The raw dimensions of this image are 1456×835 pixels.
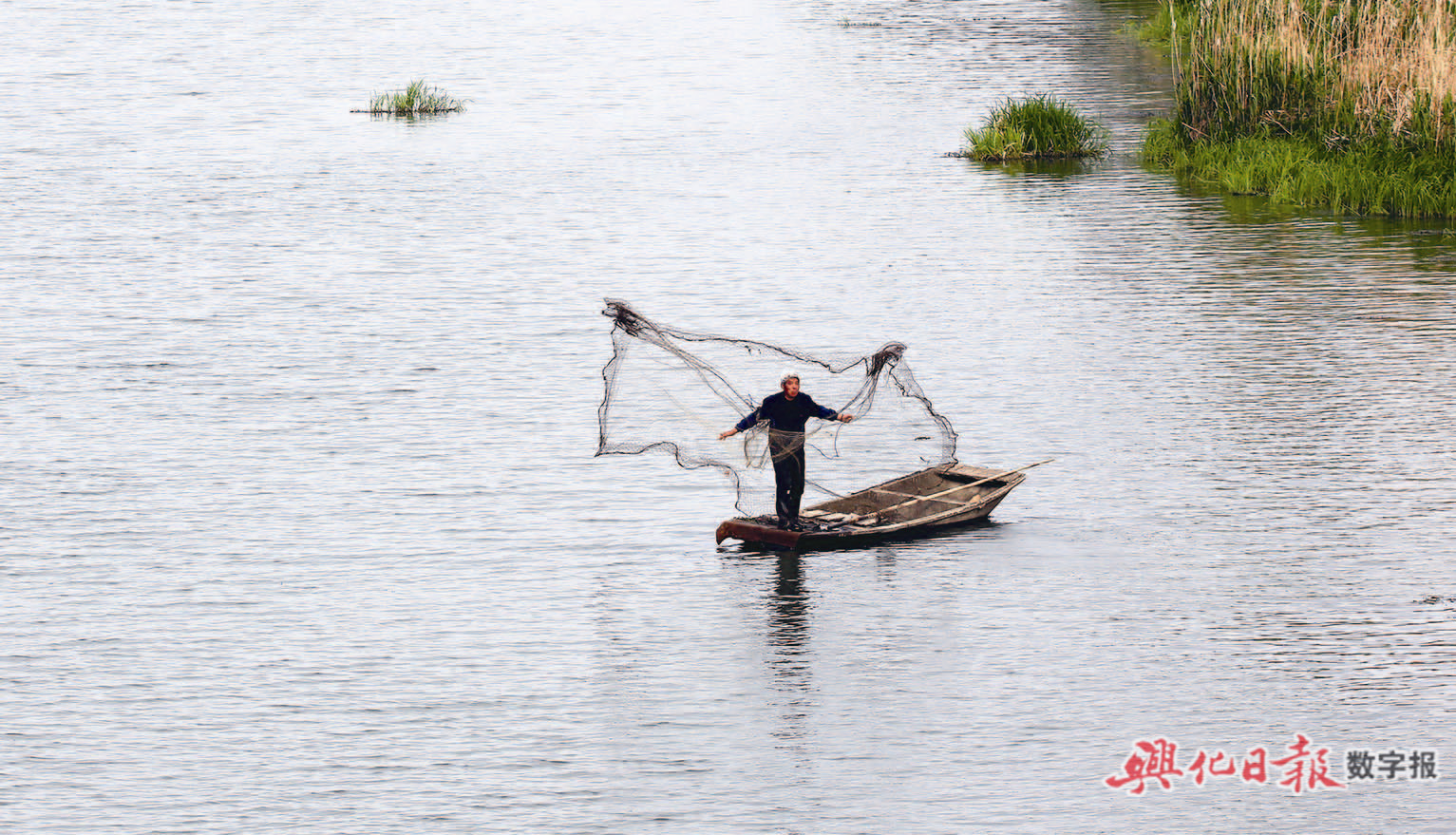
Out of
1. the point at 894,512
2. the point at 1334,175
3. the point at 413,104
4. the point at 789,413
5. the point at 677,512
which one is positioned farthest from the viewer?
the point at 413,104

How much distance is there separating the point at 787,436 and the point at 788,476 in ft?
1.27

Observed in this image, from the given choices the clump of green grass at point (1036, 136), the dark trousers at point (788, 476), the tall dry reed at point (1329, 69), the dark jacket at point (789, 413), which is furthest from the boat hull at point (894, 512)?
the clump of green grass at point (1036, 136)

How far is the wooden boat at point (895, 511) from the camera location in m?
21.0

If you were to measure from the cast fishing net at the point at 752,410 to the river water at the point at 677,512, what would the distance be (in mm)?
625

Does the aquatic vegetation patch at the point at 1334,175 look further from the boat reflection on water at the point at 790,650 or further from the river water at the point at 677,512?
the boat reflection on water at the point at 790,650

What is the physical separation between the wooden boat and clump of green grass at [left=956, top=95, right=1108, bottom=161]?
27.1 meters

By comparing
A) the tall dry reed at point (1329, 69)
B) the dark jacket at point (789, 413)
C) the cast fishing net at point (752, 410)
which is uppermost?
the tall dry reed at point (1329, 69)

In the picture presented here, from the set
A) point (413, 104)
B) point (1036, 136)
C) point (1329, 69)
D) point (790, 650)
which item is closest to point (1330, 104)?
point (1329, 69)

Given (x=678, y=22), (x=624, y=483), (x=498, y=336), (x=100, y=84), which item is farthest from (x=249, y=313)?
(x=678, y=22)

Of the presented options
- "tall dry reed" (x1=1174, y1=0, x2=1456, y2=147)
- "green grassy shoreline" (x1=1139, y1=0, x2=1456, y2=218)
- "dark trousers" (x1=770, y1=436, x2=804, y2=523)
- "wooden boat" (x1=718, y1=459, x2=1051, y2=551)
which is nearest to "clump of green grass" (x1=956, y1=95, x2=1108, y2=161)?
"green grassy shoreline" (x1=1139, y1=0, x2=1456, y2=218)

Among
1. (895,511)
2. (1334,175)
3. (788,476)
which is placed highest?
(788,476)

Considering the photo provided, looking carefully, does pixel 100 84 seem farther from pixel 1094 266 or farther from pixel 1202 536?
pixel 1202 536

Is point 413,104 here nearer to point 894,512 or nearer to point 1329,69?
point 1329,69

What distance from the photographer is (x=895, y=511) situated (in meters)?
22.0
